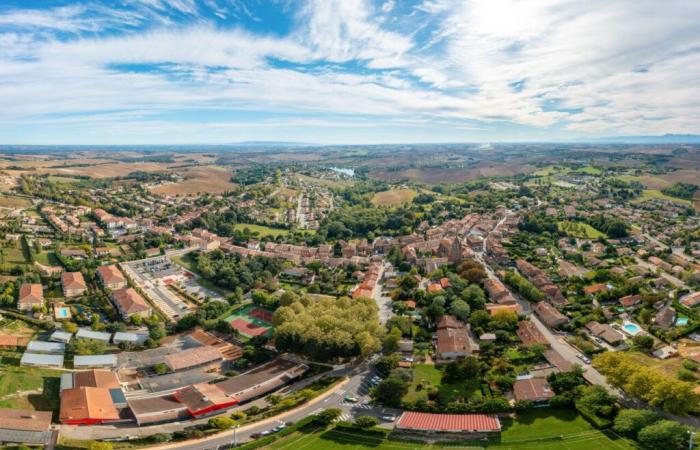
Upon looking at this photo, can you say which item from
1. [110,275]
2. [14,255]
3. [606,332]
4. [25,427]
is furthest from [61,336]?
[606,332]

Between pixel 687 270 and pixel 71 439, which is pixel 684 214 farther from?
pixel 71 439

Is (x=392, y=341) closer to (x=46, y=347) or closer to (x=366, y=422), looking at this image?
(x=366, y=422)

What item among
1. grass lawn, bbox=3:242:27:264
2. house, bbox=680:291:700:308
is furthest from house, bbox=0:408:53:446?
house, bbox=680:291:700:308

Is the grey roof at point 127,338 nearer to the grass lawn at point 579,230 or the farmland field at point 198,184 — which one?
the grass lawn at point 579,230

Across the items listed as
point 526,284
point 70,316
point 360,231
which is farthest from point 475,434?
point 360,231

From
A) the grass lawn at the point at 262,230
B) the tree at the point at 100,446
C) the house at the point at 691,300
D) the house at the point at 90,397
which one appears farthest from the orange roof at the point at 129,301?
the house at the point at 691,300

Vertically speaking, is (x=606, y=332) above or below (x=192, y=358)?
above
